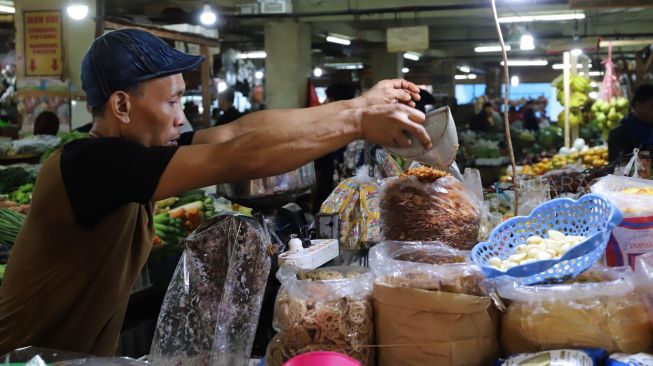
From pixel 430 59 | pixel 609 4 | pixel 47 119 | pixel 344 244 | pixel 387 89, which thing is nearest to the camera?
pixel 387 89

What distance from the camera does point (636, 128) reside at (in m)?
6.21

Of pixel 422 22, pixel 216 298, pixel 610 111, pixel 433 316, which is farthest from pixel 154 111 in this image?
pixel 422 22

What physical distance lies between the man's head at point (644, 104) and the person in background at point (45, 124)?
653 centimetres

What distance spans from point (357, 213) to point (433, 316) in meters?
1.29

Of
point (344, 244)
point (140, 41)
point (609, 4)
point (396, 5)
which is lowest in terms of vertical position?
point (344, 244)

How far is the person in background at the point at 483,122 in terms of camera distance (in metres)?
16.3

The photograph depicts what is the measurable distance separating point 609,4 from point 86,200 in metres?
4.03

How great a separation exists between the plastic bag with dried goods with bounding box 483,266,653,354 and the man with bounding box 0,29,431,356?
46 cm

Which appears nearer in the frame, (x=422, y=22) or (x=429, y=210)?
(x=429, y=210)

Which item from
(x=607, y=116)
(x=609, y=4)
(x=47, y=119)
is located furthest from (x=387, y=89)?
(x=607, y=116)

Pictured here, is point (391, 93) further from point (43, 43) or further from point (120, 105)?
point (43, 43)

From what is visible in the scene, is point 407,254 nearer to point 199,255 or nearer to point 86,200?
point 199,255

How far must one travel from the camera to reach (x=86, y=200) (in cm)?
176

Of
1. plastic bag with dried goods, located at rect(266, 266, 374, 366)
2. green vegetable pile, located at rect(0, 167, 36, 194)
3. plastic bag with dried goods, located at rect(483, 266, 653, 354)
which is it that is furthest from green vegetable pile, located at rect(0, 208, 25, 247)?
plastic bag with dried goods, located at rect(483, 266, 653, 354)
